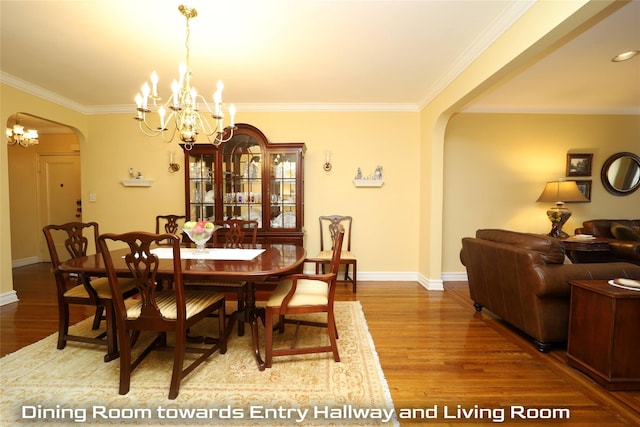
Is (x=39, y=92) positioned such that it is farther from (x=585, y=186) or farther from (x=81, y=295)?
(x=585, y=186)

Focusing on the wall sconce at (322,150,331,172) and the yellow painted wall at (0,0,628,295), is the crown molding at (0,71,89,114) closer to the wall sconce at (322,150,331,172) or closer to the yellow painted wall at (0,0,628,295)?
the yellow painted wall at (0,0,628,295)

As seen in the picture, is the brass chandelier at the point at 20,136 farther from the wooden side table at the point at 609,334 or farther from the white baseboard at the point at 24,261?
the wooden side table at the point at 609,334

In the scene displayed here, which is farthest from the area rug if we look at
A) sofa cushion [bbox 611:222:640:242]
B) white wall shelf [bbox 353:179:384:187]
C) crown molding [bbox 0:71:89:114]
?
sofa cushion [bbox 611:222:640:242]

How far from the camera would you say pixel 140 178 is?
393 cm

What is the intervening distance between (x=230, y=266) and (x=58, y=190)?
5.35 metres

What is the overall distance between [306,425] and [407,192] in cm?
318

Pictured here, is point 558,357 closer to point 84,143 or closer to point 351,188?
point 351,188

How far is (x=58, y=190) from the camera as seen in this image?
5.04 metres

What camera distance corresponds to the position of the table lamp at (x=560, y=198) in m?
3.50

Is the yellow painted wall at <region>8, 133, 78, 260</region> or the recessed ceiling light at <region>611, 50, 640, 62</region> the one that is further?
the yellow painted wall at <region>8, 133, 78, 260</region>

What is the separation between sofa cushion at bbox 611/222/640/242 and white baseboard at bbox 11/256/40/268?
29.3 ft

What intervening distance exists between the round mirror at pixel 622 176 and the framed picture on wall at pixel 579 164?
23 cm

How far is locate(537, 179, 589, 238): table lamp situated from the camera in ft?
11.5

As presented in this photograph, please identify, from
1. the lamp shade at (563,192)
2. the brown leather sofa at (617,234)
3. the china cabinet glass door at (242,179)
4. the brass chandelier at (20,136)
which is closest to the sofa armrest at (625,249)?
the brown leather sofa at (617,234)
